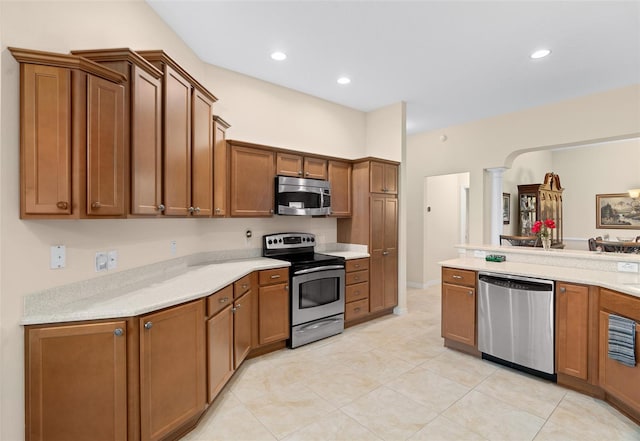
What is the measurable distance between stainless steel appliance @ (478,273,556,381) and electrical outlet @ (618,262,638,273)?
A: 0.74 m

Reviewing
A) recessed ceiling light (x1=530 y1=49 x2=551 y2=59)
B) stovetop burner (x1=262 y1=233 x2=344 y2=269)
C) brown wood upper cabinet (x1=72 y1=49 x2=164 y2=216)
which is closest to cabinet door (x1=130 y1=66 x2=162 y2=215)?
brown wood upper cabinet (x1=72 y1=49 x2=164 y2=216)

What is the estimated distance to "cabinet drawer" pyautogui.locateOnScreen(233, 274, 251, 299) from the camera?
2688 mm

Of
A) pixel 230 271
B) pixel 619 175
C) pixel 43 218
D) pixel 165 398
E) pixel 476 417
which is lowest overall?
pixel 476 417

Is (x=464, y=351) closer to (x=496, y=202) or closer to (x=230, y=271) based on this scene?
(x=230, y=271)

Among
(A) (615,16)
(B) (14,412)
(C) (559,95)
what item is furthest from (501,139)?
(B) (14,412)

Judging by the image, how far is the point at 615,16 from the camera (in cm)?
255

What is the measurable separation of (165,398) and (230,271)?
117 cm

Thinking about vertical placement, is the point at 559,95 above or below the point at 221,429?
above

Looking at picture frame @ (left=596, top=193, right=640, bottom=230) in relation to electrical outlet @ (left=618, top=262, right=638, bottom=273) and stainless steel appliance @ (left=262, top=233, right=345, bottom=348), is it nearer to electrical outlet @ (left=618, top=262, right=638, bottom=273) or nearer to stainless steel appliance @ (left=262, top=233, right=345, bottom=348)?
electrical outlet @ (left=618, top=262, right=638, bottom=273)

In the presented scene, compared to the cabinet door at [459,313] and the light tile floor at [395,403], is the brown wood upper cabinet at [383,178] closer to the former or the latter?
the cabinet door at [459,313]

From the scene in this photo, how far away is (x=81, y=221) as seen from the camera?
186 centimetres

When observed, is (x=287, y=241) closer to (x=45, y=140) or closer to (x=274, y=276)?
(x=274, y=276)

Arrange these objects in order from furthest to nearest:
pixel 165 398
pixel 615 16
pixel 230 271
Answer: pixel 230 271 → pixel 615 16 → pixel 165 398

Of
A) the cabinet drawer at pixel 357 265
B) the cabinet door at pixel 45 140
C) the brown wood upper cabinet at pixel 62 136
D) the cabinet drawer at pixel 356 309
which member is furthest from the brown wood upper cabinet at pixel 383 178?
the cabinet door at pixel 45 140
